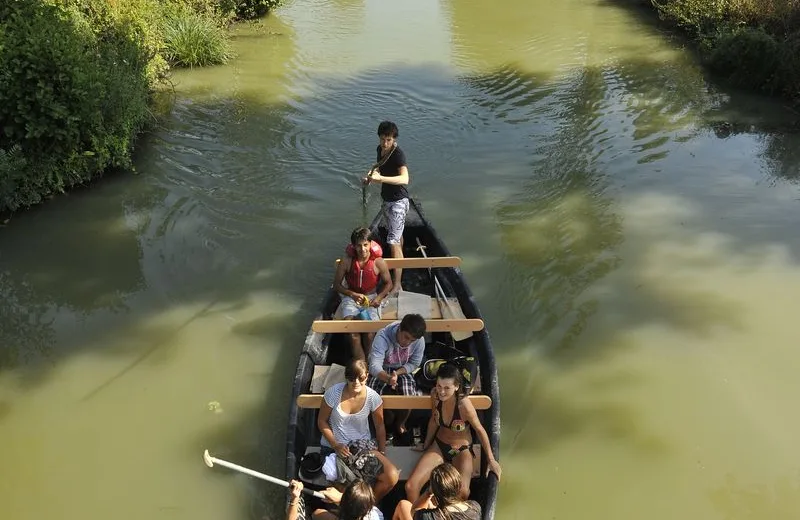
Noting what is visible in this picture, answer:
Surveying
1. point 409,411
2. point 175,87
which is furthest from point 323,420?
point 175,87

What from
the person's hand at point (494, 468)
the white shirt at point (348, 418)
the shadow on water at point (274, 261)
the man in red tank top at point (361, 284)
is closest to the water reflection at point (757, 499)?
the shadow on water at point (274, 261)

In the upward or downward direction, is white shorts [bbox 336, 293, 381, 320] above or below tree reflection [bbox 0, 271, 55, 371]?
above

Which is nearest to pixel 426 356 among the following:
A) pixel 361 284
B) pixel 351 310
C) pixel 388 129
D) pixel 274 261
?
pixel 351 310

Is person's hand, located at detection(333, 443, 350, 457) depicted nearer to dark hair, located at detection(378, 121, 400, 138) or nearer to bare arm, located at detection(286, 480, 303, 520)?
bare arm, located at detection(286, 480, 303, 520)

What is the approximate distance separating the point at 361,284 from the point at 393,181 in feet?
4.30

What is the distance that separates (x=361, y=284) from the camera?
6625 millimetres

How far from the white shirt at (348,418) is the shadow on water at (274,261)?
96 centimetres

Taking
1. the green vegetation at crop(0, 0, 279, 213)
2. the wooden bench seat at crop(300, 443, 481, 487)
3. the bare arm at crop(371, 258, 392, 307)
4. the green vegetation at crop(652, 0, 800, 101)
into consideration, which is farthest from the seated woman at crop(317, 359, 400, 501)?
the green vegetation at crop(652, 0, 800, 101)

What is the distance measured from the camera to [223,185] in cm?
1044

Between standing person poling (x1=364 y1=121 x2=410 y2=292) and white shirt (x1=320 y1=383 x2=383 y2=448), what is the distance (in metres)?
2.02

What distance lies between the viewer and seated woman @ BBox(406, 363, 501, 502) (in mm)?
4824

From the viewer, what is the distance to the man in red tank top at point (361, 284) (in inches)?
251

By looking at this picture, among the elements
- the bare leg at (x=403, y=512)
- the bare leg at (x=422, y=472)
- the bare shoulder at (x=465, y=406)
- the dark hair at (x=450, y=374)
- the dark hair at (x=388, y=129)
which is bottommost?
the bare leg at (x=422, y=472)

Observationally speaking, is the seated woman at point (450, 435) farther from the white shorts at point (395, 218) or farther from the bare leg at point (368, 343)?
the white shorts at point (395, 218)
